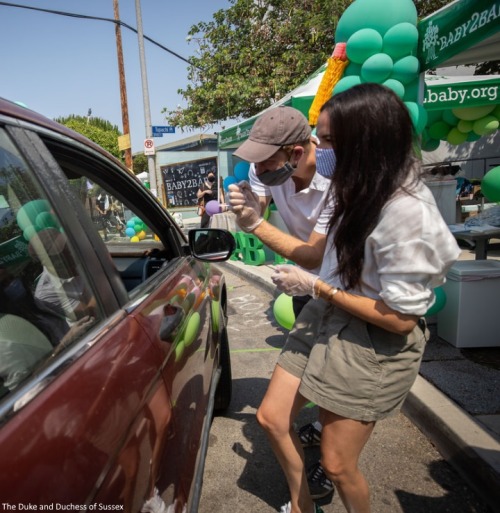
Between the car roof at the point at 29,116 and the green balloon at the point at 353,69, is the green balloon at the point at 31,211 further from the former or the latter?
the green balloon at the point at 353,69

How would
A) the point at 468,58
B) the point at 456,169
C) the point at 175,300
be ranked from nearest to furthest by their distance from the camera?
the point at 175,300 < the point at 468,58 < the point at 456,169

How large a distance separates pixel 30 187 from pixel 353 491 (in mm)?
1478

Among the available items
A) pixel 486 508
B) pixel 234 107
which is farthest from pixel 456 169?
pixel 486 508

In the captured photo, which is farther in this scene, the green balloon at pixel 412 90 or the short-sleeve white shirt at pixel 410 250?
the green balloon at pixel 412 90

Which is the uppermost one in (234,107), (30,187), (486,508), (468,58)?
(234,107)

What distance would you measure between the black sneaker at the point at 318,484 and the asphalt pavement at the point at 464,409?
73 cm

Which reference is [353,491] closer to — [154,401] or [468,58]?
[154,401]

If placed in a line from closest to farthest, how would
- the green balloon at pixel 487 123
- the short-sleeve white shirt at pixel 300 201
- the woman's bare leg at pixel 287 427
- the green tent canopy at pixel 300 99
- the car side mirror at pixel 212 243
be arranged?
1. the woman's bare leg at pixel 287 427
2. the short-sleeve white shirt at pixel 300 201
3. the car side mirror at pixel 212 243
4. the green tent canopy at pixel 300 99
5. the green balloon at pixel 487 123

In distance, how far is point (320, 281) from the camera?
154 centimetres

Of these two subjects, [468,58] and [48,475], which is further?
[468,58]

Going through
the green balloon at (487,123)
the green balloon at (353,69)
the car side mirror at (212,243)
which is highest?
the green balloon at (353,69)

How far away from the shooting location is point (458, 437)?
2.37 meters

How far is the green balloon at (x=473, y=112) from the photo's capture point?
6.22 m

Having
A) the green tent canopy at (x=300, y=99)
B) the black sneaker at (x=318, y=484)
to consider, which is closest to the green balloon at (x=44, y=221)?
the black sneaker at (x=318, y=484)
